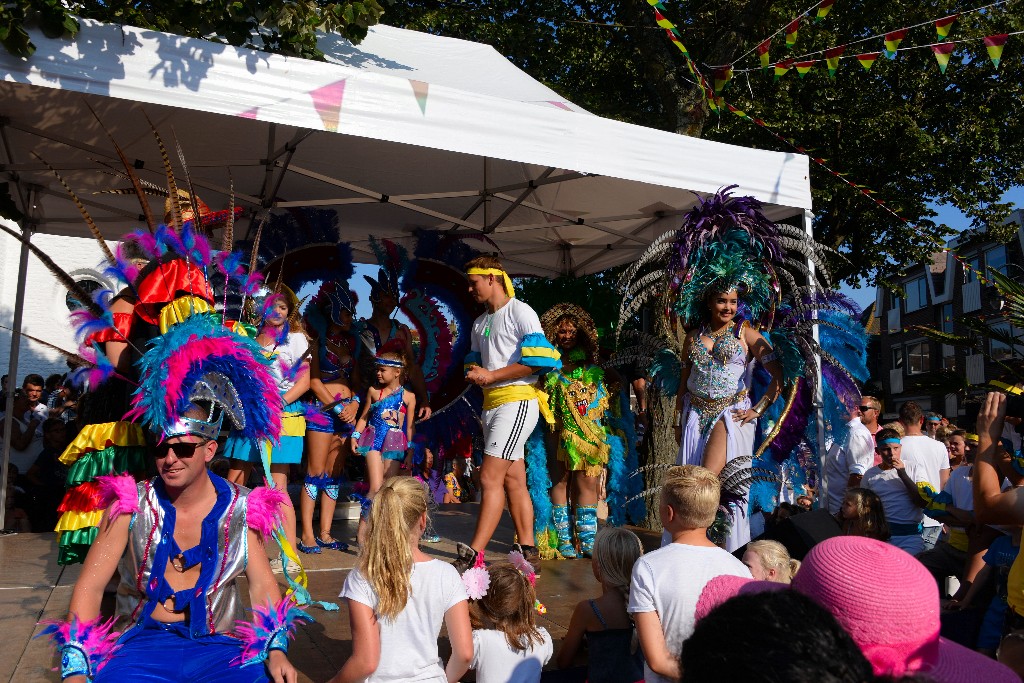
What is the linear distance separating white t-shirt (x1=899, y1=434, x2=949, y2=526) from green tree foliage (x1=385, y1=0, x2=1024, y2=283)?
24.3 ft

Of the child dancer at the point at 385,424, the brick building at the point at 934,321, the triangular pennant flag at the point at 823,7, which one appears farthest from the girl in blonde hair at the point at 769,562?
the brick building at the point at 934,321

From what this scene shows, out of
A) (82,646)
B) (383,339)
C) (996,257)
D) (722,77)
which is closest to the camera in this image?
(82,646)

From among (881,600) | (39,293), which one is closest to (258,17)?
(881,600)

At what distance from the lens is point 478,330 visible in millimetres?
5203

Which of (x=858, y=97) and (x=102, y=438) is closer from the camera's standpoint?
(x=102, y=438)

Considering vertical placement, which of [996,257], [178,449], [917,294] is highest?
[917,294]

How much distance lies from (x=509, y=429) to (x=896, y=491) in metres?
2.62

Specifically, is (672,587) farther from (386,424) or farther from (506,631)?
(386,424)

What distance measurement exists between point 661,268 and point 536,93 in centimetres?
171

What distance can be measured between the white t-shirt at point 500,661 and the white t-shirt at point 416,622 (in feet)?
0.94

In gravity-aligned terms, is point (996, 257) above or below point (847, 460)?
above

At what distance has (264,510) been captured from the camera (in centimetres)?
271

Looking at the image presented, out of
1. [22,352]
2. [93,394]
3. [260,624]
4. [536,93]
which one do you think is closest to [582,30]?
[536,93]

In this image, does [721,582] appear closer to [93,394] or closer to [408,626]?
[408,626]
